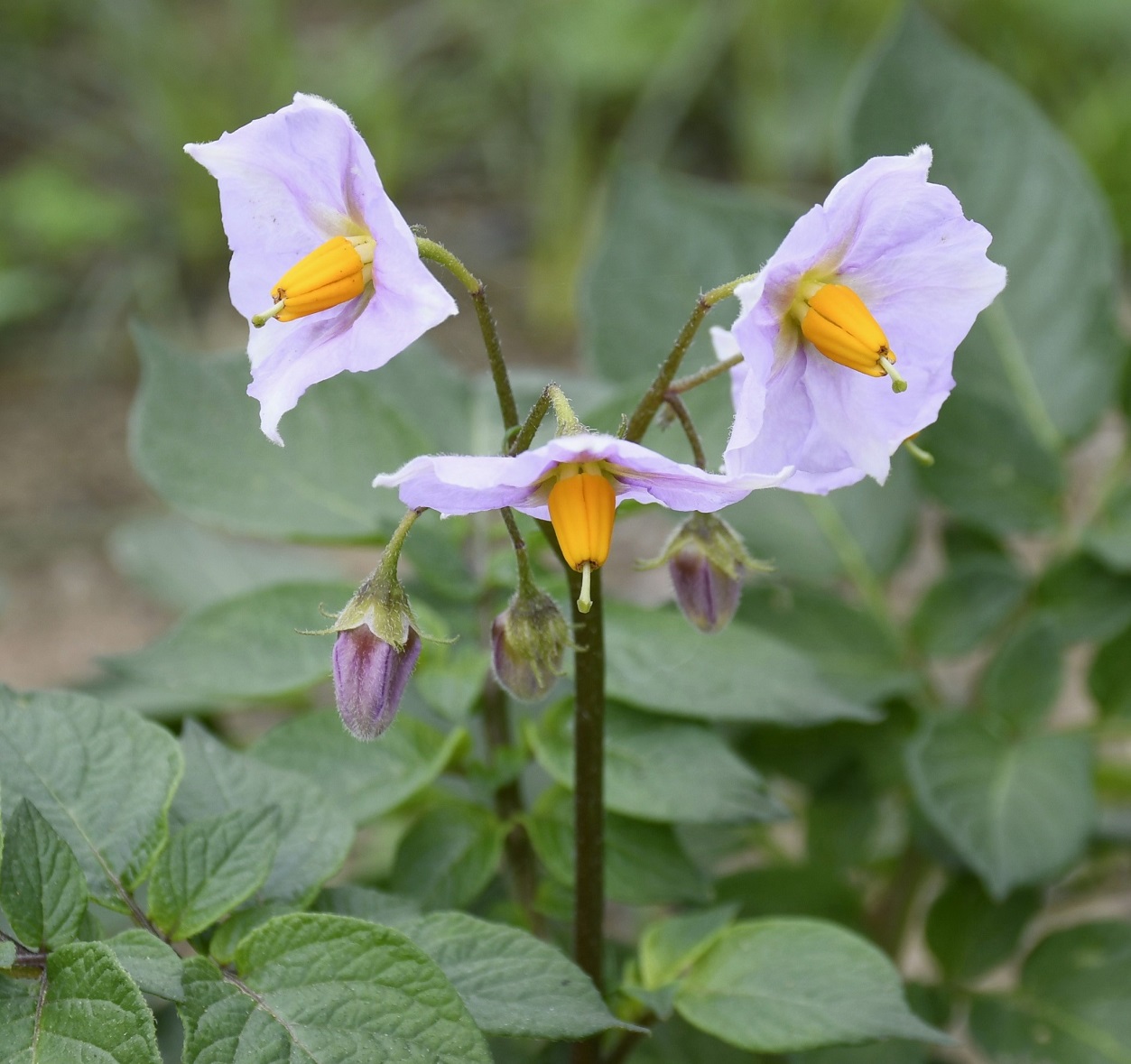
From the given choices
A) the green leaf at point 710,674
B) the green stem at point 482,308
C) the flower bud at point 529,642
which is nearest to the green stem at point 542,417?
the green stem at point 482,308

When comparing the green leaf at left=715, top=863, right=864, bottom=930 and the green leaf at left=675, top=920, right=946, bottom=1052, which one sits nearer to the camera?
the green leaf at left=675, top=920, right=946, bottom=1052

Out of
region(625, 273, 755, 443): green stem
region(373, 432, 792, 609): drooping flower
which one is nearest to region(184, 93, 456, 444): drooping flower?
region(373, 432, 792, 609): drooping flower

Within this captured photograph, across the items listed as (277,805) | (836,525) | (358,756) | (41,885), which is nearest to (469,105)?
(836,525)

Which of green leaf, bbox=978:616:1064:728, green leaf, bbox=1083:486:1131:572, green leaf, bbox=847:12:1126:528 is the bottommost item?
green leaf, bbox=978:616:1064:728

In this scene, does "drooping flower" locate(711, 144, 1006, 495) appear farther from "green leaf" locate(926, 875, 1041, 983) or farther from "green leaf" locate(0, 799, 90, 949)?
"green leaf" locate(926, 875, 1041, 983)

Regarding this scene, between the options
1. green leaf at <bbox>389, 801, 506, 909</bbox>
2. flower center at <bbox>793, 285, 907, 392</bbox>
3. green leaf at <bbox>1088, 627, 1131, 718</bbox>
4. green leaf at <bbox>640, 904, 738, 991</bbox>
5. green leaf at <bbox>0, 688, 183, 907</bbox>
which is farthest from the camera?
green leaf at <bbox>1088, 627, 1131, 718</bbox>

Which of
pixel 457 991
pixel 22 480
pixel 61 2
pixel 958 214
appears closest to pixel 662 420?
pixel 958 214

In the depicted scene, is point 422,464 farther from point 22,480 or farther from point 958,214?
point 22,480

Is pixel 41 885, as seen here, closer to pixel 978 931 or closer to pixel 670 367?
pixel 670 367
